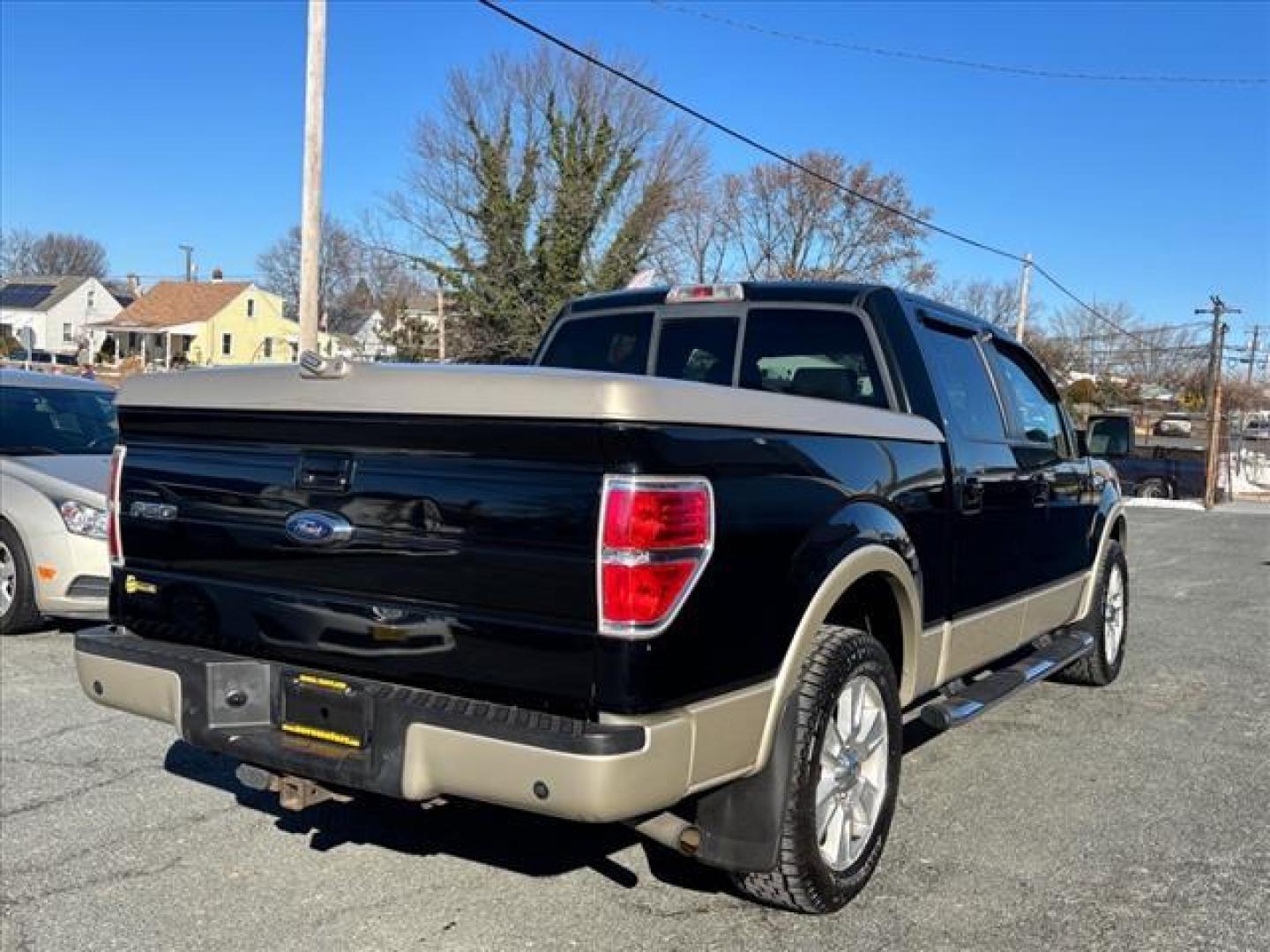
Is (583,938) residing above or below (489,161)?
below

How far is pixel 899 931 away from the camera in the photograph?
3.42 m

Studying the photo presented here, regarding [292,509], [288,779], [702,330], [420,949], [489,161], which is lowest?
[420,949]

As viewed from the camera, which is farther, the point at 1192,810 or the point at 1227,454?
the point at 1227,454

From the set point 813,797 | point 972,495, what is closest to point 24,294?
point 972,495

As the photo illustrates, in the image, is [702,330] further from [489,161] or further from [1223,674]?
[489,161]

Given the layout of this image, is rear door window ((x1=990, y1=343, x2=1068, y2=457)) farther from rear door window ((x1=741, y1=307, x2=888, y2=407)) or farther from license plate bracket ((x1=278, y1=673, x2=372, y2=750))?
license plate bracket ((x1=278, y1=673, x2=372, y2=750))

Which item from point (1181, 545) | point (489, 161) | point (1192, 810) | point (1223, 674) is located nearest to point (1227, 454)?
point (1181, 545)

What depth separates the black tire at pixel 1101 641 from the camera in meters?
6.23

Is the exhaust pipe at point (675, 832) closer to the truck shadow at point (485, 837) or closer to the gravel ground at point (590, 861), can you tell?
the gravel ground at point (590, 861)

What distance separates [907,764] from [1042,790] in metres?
0.57

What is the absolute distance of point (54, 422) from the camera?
802 centimetres

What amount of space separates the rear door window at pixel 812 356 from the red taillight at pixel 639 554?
187 cm

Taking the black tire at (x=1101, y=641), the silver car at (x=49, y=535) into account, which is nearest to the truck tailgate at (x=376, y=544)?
the silver car at (x=49, y=535)

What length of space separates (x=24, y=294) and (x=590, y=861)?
280 feet
